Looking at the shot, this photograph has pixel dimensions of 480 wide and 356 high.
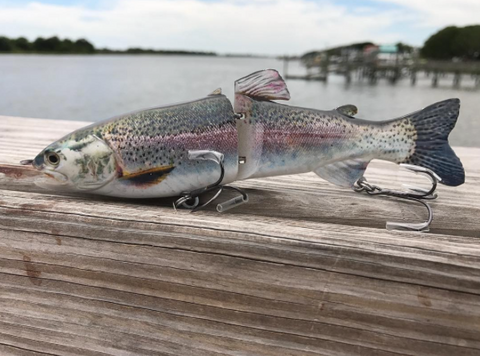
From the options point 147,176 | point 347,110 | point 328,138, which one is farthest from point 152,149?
point 347,110

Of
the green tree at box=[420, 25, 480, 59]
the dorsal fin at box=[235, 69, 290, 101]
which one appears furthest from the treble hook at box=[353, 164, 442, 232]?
the green tree at box=[420, 25, 480, 59]

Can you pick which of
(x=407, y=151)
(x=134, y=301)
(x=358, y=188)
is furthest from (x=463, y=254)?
(x=134, y=301)

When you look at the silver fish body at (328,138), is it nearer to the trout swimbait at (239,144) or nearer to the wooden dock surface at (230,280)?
the trout swimbait at (239,144)

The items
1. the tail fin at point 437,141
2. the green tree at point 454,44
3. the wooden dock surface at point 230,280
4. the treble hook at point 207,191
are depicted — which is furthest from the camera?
the green tree at point 454,44

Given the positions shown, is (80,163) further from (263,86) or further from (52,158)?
(263,86)

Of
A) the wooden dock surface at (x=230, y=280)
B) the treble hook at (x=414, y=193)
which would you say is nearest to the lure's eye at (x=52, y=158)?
the wooden dock surface at (x=230, y=280)

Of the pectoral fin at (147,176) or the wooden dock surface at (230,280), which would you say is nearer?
the wooden dock surface at (230,280)

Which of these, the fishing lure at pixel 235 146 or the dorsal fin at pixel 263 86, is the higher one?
the dorsal fin at pixel 263 86
